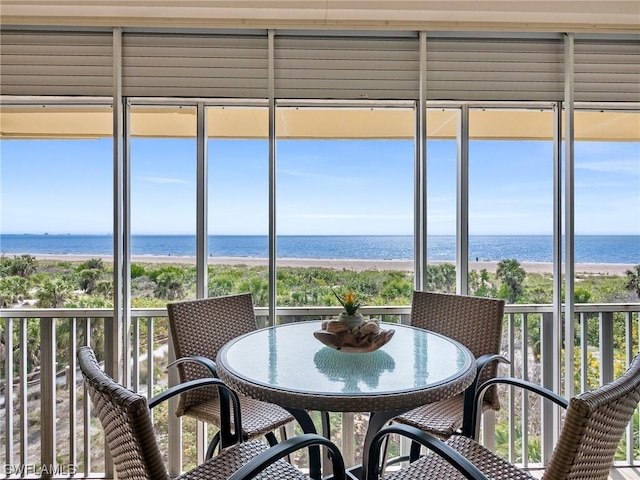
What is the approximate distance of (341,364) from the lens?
1.43m

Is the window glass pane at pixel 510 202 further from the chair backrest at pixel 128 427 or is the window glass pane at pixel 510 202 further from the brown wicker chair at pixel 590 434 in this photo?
the chair backrest at pixel 128 427

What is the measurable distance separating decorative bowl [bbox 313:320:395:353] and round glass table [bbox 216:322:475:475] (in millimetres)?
35

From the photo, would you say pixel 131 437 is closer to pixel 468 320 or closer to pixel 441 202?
pixel 468 320

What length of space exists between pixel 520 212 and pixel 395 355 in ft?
5.31

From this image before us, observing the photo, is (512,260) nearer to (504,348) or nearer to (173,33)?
(504,348)

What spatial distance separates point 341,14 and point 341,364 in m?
2.12

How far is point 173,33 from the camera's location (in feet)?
7.67

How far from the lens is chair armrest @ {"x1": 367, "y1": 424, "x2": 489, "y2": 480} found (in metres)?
0.97

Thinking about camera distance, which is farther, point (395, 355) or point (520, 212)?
point (520, 212)

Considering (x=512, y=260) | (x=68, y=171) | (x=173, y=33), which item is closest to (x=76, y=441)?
(x=68, y=171)

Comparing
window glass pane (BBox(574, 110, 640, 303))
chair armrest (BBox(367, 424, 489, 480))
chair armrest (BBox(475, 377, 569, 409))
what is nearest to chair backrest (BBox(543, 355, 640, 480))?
chair armrest (BBox(367, 424, 489, 480))

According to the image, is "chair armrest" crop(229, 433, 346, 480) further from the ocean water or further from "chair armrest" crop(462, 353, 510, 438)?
the ocean water

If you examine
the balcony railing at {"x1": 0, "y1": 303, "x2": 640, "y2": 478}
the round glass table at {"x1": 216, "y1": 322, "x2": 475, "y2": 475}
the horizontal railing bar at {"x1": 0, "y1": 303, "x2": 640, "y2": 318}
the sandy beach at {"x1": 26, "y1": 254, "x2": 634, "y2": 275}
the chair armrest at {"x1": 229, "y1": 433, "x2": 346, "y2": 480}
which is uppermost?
the sandy beach at {"x1": 26, "y1": 254, "x2": 634, "y2": 275}

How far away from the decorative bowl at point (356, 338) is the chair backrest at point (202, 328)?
701mm
